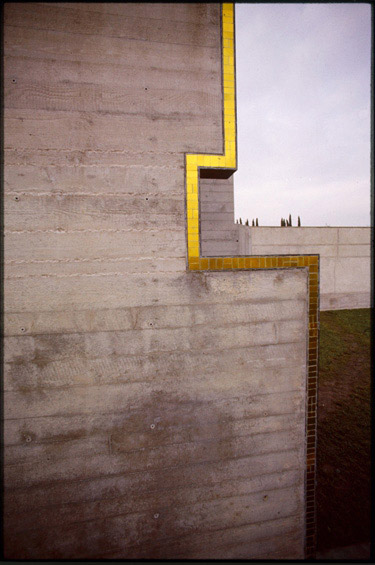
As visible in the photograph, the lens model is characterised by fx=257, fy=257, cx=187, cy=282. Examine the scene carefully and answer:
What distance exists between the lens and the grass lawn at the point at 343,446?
3.41 m

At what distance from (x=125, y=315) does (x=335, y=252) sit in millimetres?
12870


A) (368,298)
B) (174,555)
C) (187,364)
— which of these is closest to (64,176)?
(187,364)

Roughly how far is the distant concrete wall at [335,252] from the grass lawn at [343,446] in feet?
12.7

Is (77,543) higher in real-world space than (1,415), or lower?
lower

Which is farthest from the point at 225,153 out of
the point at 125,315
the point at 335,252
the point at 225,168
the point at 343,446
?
the point at 335,252

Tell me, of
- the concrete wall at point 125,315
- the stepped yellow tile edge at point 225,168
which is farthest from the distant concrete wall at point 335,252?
the concrete wall at point 125,315

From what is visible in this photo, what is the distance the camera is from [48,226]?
2521 mm

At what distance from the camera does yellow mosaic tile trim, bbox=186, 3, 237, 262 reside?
8.77 ft

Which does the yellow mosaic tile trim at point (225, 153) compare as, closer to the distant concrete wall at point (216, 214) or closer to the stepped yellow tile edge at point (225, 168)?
the stepped yellow tile edge at point (225, 168)

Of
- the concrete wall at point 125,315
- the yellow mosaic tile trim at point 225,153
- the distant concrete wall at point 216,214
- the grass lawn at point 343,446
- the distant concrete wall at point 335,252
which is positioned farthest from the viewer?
the distant concrete wall at point 335,252

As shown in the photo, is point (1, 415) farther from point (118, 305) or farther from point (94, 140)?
point (94, 140)

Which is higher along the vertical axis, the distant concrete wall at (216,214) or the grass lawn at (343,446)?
the distant concrete wall at (216,214)

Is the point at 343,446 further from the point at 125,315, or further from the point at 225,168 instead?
the point at 225,168

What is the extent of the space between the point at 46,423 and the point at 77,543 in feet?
4.31
